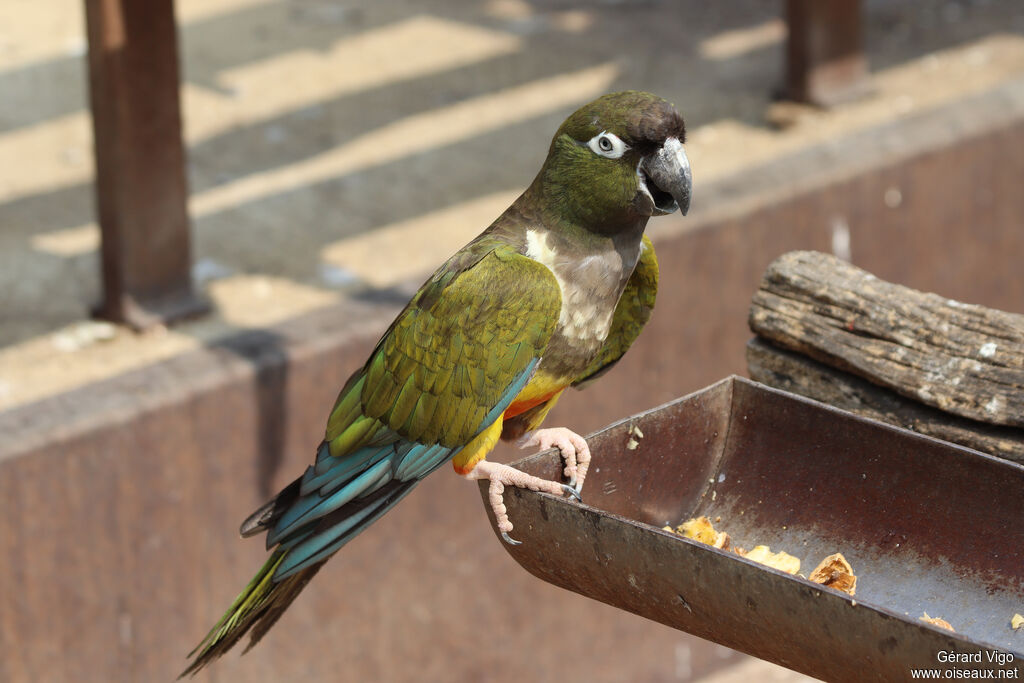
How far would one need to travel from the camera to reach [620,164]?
254cm

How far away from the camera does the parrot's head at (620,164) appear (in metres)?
2.48

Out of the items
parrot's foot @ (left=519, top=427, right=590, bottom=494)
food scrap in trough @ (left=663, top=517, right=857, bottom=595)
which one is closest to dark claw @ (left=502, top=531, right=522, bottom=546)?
parrot's foot @ (left=519, top=427, right=590, bottom=494)

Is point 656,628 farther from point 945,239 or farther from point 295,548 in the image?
point 295,548

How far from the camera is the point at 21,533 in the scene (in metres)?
4.38

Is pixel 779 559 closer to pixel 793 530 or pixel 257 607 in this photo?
pixel 793 530

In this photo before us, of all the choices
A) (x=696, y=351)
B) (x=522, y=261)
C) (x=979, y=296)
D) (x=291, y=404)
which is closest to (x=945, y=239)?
(x=979, y=296)

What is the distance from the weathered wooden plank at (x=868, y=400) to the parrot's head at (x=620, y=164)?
74 centimetres

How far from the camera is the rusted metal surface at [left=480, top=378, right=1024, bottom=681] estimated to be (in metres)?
2.14

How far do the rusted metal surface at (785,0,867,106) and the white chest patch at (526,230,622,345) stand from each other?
210 inches

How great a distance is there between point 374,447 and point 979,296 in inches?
190

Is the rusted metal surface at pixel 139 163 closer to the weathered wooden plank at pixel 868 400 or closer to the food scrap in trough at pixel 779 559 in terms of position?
the weathered wooden plank at pixel 868 400

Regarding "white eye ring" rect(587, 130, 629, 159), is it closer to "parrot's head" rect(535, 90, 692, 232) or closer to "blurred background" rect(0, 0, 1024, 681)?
"parrot's head" rect(535, 90, 692, 232)

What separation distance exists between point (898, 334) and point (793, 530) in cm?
60

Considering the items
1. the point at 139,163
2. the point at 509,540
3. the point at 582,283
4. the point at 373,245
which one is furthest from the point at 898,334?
the point at 373,245
